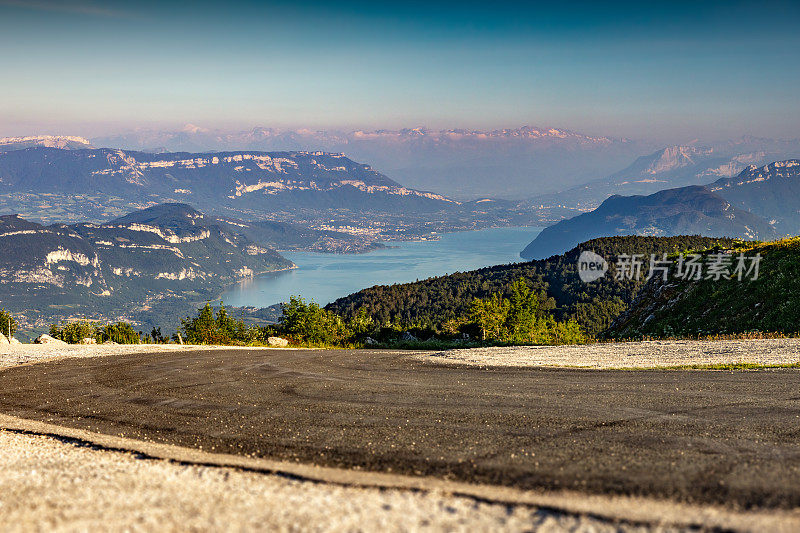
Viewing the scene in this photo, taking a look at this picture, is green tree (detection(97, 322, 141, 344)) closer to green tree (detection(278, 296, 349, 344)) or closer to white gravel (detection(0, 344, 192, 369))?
green tree (detection(278, 296, 349, 344))

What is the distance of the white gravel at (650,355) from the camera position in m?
20.9

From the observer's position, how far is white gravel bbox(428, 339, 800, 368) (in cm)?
2086

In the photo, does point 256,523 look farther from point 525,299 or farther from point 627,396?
point 525,299

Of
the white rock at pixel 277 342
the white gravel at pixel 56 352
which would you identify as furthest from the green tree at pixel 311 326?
the white gravel at pixel 56 352

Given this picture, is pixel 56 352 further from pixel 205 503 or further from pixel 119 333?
pixel 119 333

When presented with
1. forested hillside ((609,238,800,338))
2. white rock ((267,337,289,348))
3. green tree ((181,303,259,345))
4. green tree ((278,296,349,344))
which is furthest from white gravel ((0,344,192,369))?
forested hillside ((609,238,800,338))

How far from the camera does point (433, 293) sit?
189875 millimetres

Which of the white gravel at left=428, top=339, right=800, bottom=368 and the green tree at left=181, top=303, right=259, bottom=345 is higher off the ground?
the white gravel at left=428, top=339, right=800, bottom=368

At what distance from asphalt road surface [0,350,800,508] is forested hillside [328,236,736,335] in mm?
127651

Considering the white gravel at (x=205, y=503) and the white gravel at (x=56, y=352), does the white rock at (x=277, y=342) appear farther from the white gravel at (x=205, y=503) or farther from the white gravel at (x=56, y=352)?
the white gravel at (x=205, y=503)

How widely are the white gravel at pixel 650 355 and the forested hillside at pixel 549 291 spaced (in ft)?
377

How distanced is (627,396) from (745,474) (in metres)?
6.26

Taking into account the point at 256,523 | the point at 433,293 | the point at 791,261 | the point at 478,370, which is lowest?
the point at 433,293

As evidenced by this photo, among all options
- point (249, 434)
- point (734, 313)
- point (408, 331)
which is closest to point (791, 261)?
point (734, 313)
